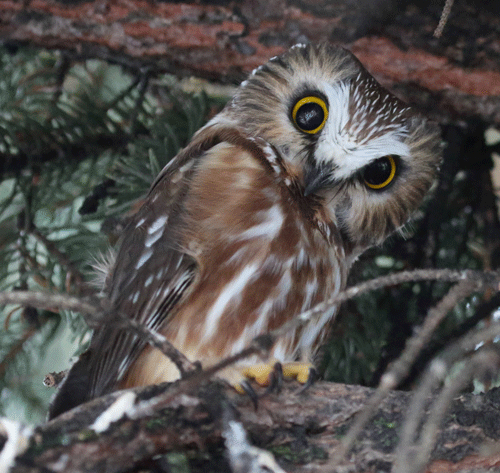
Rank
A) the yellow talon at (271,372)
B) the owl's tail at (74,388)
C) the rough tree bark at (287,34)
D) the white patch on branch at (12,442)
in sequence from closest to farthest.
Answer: the white patch on branch at (12,442)
the yellow talon at (271,372)
the owl's tail at (74,388)
the rough tree bark at (287,34)

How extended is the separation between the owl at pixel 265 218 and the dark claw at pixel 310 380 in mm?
27

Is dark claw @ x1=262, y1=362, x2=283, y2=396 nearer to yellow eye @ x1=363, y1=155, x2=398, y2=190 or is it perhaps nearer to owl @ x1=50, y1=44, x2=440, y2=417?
owl @ x1=50, y1=44, x2=440, y2=417

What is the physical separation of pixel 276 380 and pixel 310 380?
8cm

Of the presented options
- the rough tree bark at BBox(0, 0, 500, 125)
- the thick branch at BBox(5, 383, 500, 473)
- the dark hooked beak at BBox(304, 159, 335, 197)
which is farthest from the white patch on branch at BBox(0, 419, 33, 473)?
the rough tree bark at BBox(0, 0, 500, 125)

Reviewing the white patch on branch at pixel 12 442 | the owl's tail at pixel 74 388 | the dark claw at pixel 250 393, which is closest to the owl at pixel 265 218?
the owl's tail at pixel 74 388

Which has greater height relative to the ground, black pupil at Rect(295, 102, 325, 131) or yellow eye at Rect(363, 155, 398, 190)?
black pupil at Rect(295, 102, 325, 131)

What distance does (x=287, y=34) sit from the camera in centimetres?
211

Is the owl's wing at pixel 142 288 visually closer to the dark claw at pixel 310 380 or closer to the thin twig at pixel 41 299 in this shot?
the dark claw at pixel 310 380

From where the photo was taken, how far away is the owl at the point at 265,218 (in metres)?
1.63

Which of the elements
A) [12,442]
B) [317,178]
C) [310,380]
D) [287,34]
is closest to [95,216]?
[317,178]

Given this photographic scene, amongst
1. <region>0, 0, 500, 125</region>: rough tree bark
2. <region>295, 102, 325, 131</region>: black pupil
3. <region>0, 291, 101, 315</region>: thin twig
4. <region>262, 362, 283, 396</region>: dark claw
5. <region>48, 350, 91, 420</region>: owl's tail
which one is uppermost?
<region>0, 0, 500, 125</region>: rough tree bark

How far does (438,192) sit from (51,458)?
1.67 metres

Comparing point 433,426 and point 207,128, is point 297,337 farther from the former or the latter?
point 433,426

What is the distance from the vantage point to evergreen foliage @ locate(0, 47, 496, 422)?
203 centimetres
